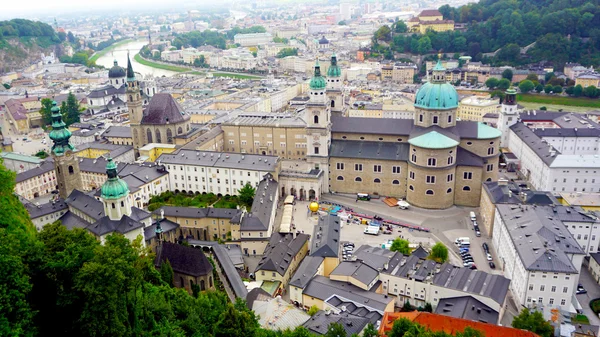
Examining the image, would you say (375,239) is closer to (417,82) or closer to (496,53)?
(417,82)

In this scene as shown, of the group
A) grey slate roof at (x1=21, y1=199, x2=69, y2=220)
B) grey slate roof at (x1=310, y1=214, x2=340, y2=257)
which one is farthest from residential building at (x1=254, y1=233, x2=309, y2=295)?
grey slate roof at (x1=21, y1=199, x2=69, y2=220)

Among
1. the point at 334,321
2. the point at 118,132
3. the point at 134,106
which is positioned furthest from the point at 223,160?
the point at 334,321

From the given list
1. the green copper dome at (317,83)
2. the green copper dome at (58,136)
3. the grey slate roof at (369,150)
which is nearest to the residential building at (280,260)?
the grey slate roof at (369,150)

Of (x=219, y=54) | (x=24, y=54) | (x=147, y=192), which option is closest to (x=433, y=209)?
(x=147, y=192)

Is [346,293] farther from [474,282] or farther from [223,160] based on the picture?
[223,160]

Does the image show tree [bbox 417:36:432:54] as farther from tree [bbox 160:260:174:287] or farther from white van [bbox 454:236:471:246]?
tree [bbox 160:260:174:287]

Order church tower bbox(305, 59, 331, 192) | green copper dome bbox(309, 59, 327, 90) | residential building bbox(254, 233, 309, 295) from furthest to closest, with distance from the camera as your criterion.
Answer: church tower bbox(305, 59, 331, 192), green copper dome bbox(309, 59, 327, 90), residential building bbox(254, 233, 309, 295)
